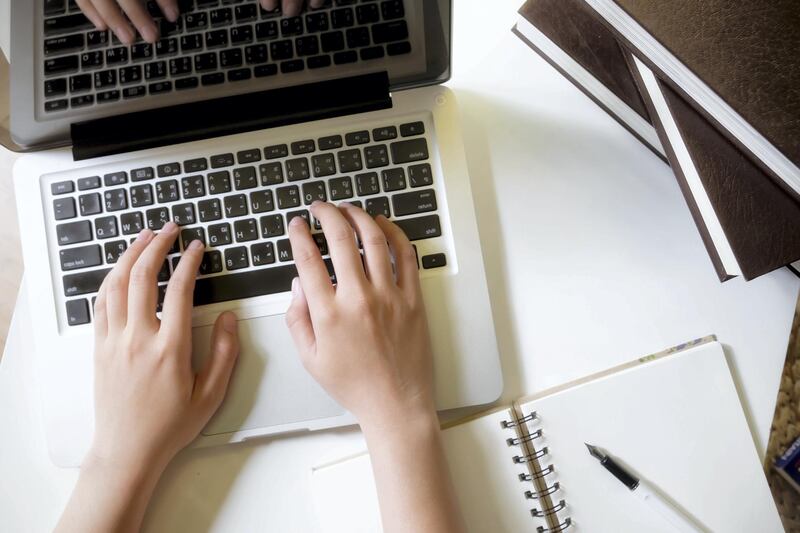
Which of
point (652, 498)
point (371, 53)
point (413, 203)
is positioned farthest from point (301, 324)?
point (652, 498)

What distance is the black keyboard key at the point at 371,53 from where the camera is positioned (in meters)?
0.53

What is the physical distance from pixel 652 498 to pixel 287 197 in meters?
0.43

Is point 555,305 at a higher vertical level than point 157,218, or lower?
lower

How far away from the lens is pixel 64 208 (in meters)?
0.56

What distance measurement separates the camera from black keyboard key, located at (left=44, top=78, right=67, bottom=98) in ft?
1.72

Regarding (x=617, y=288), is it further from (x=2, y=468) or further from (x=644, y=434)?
(x=2, y=468)

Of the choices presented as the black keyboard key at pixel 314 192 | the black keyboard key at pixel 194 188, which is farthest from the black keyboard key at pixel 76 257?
the black keyboard key at pixel 314 192

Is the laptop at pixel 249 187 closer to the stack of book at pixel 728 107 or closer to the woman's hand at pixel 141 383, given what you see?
the woman's hand at pixel 141 383

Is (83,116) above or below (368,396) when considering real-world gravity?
above

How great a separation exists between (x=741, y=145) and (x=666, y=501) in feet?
1.04

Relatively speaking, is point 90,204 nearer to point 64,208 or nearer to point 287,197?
point 64,208

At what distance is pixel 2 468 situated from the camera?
578 mm

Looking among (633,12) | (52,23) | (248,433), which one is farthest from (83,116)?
(633,12)

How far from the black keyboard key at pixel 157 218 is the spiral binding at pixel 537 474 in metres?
0.37
